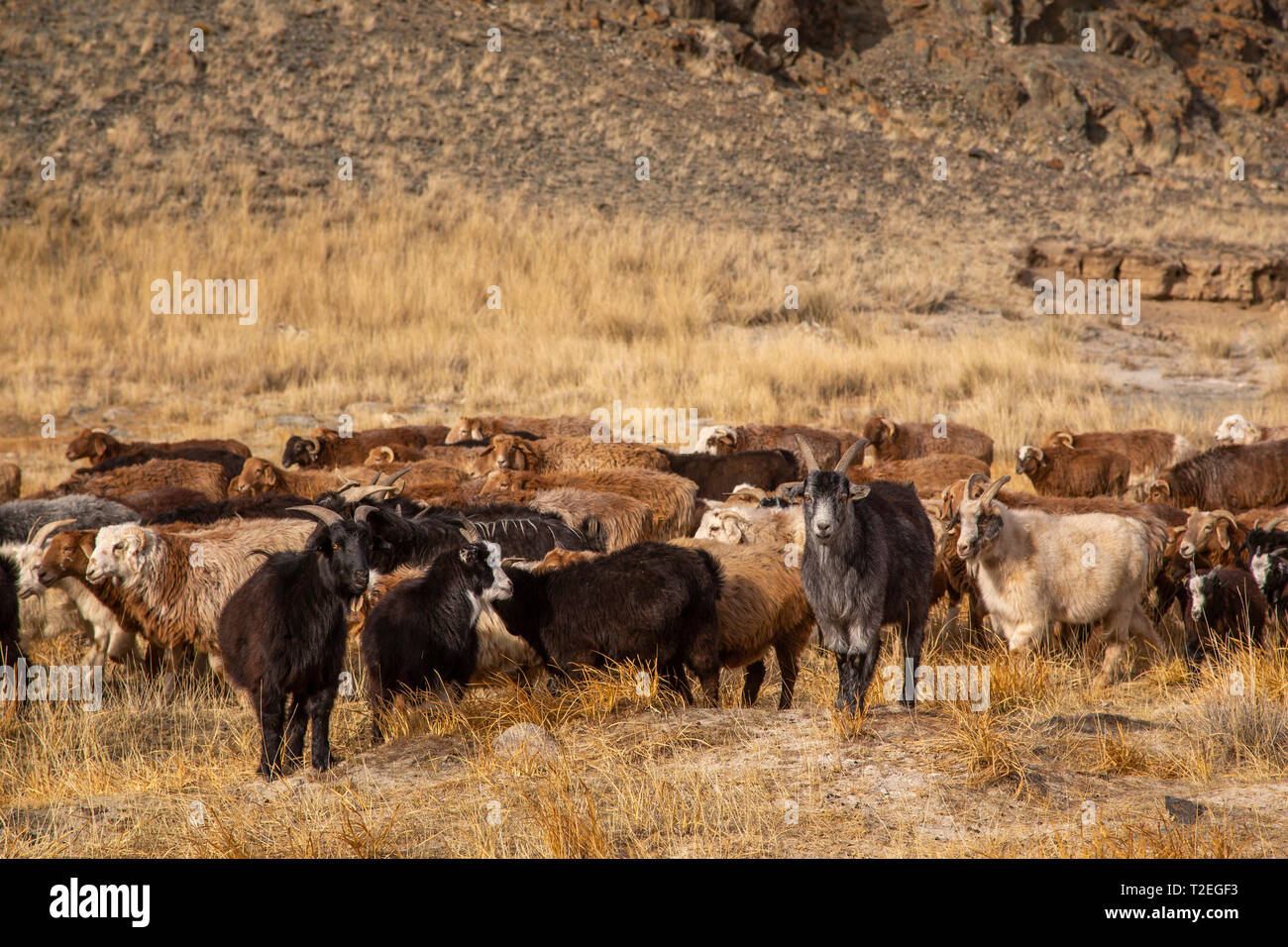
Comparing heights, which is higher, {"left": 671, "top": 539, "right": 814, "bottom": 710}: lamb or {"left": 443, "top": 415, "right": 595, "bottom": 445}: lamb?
{"left": 443, "top": 415, "right": 595, "bottom": 445}: lamb

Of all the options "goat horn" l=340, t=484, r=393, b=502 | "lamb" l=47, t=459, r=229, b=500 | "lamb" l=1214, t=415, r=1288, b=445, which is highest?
"lamb" l=1214, t=415, r=1288, b=445

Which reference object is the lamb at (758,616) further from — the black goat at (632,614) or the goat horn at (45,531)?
the goat horn at (45,531)

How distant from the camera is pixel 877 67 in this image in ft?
142

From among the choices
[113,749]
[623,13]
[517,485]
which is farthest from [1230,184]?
[113,749]

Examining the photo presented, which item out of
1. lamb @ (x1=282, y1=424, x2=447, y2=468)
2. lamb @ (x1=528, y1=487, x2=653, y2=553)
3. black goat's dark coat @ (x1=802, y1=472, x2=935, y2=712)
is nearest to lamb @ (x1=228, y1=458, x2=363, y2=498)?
lamb @ (x1=528, y1=487, x2=653, y2=553)

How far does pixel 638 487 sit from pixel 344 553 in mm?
5217

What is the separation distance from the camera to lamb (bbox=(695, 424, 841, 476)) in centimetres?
1513

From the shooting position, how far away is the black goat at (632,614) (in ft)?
23.8

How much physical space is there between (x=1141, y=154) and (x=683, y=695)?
130 feet

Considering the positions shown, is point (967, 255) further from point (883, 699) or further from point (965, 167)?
point (883, 699)

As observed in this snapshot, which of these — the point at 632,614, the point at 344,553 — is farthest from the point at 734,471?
the point at 344,553

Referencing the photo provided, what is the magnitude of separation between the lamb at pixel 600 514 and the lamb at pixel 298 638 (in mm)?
3741

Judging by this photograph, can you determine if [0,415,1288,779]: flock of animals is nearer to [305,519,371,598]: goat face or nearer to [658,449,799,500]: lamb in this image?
[305,519,371,598]: goat face

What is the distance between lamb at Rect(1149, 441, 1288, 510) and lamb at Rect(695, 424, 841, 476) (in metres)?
3.74
